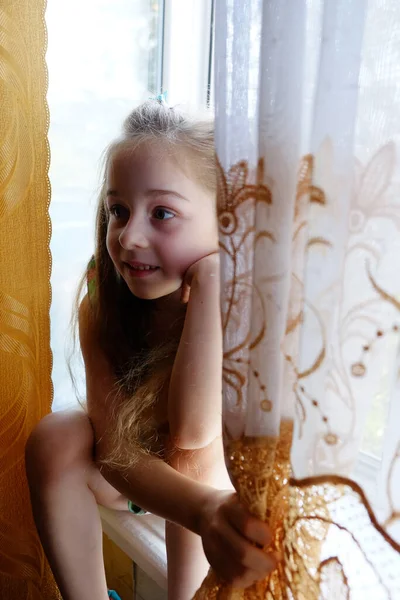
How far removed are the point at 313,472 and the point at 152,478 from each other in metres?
0.23

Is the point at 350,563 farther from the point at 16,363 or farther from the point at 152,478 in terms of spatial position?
the point at 16,363

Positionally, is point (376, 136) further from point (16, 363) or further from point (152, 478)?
point (16, 363)

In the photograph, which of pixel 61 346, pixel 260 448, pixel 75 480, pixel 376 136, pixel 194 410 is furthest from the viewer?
pixel 61 346

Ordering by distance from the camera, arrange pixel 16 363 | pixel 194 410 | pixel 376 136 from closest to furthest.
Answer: pixel 376 136 → pixel 194 410 → pixel 16 363

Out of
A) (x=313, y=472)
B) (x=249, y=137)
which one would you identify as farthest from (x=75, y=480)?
(x=249, y=137)

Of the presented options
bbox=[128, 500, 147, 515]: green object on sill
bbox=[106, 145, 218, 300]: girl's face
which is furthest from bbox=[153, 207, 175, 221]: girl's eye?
bbox=[128, 500, 147, 515]: green object on sill

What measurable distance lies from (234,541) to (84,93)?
2.54 feet

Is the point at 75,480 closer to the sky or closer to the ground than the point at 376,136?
closer to the ground

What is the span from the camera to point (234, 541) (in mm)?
504

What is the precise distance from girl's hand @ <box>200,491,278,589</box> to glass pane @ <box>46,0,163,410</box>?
1.74 ft

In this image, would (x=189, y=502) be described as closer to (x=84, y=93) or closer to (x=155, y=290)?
(x=155, y=290)

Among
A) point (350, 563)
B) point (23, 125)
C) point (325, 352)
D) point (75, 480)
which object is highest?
point (23, 125)

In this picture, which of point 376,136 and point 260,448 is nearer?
point 376,136

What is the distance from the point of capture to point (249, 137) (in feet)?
1.52
